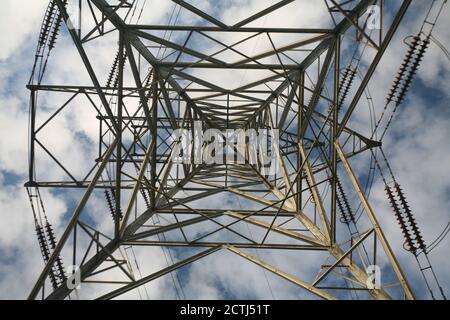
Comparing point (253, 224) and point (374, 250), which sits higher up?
point (253, 224)

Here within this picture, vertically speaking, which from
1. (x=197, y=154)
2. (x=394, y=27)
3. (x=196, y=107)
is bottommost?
(x=394, y=27)

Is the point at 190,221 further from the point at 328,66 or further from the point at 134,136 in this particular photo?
the point at 328,66

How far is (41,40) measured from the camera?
→ 11.8 metres

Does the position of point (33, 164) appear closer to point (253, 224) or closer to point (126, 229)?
point (126, 229)

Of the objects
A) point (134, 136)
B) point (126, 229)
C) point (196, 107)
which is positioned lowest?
point (126, 229)

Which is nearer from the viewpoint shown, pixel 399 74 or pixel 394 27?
pixel 394 27

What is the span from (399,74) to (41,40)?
976 cm

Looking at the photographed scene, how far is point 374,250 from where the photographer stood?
389 inches

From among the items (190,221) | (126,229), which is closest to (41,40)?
(126,229)

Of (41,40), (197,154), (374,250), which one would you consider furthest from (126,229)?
(197,154)
